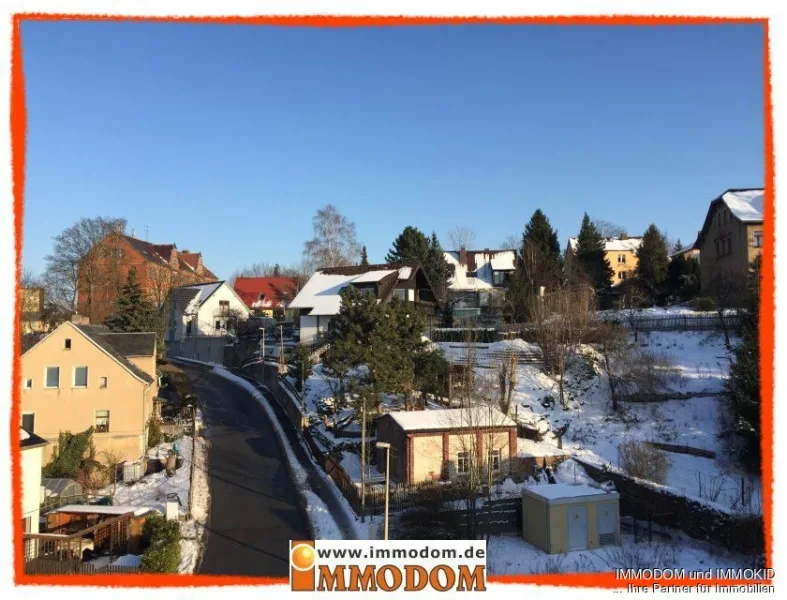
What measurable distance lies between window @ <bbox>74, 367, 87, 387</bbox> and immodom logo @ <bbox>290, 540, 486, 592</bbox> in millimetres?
22343

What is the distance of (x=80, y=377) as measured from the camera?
2750 centimetres

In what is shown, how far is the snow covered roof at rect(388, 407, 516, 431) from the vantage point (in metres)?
23.2

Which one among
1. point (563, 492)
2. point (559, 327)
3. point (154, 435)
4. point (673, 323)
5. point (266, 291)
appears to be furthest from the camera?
point (266, 291)

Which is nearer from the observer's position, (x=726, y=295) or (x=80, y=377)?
(x=80, y=377)

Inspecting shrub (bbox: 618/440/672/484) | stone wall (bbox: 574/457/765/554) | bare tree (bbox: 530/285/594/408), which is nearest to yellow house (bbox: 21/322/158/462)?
stone wall (bbox: 574/457/765/554)

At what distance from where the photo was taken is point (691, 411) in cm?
3008

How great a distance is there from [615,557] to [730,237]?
26.8 meters

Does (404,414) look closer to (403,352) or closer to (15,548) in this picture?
(403,352)

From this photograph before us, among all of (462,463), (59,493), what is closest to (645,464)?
(462,463)

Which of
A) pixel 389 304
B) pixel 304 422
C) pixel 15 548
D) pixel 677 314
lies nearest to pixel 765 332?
pixel 15 548

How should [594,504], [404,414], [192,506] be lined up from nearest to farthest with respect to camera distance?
[594,504] → [192,506] → [404,414]

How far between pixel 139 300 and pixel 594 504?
33.4 metres

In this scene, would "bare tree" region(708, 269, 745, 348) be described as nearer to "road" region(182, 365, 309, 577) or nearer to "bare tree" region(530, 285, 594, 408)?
"bare tree" region(530, 285, 594, 408)

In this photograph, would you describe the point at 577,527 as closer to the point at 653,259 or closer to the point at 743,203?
the point at 743,203
